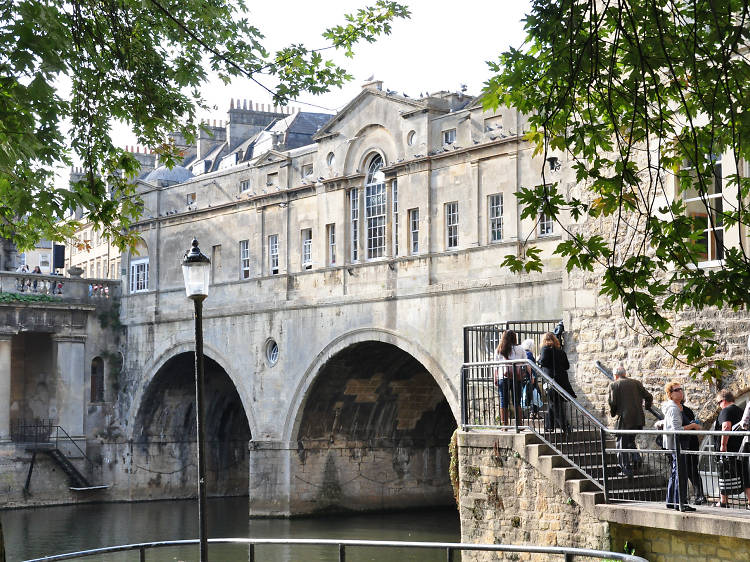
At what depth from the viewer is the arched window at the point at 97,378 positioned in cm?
3741

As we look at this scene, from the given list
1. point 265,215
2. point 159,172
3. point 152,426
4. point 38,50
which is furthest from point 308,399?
point 38,50

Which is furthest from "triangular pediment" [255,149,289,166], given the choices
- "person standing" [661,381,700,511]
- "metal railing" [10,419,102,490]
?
"person standing" [661,381,700,511]

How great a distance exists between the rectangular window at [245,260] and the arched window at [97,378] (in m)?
7.21

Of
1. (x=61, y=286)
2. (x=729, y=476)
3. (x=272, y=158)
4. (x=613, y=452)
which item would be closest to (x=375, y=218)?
(x=272, y=158)

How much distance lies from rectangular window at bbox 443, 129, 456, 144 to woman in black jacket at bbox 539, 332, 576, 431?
1114 cm

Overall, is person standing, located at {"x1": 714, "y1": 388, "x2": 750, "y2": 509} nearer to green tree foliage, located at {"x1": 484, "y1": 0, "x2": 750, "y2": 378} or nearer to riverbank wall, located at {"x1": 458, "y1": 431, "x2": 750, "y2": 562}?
riverbank wall, located at {"x1": 458, "y1": 431, "x2": 750, "y2": 562}

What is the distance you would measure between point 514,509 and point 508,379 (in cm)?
170

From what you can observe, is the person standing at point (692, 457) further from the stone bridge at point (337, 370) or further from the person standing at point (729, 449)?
the stone bridge at point (337, 370)

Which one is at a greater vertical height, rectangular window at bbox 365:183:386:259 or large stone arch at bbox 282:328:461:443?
rectangular window at bbox 365:183:386:259

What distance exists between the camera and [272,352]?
31.7 meters

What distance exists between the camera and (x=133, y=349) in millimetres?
37125

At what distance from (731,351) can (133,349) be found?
25.3m

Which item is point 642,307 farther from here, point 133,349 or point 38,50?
point 133,349

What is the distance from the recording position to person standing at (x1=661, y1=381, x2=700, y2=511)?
12594mm
